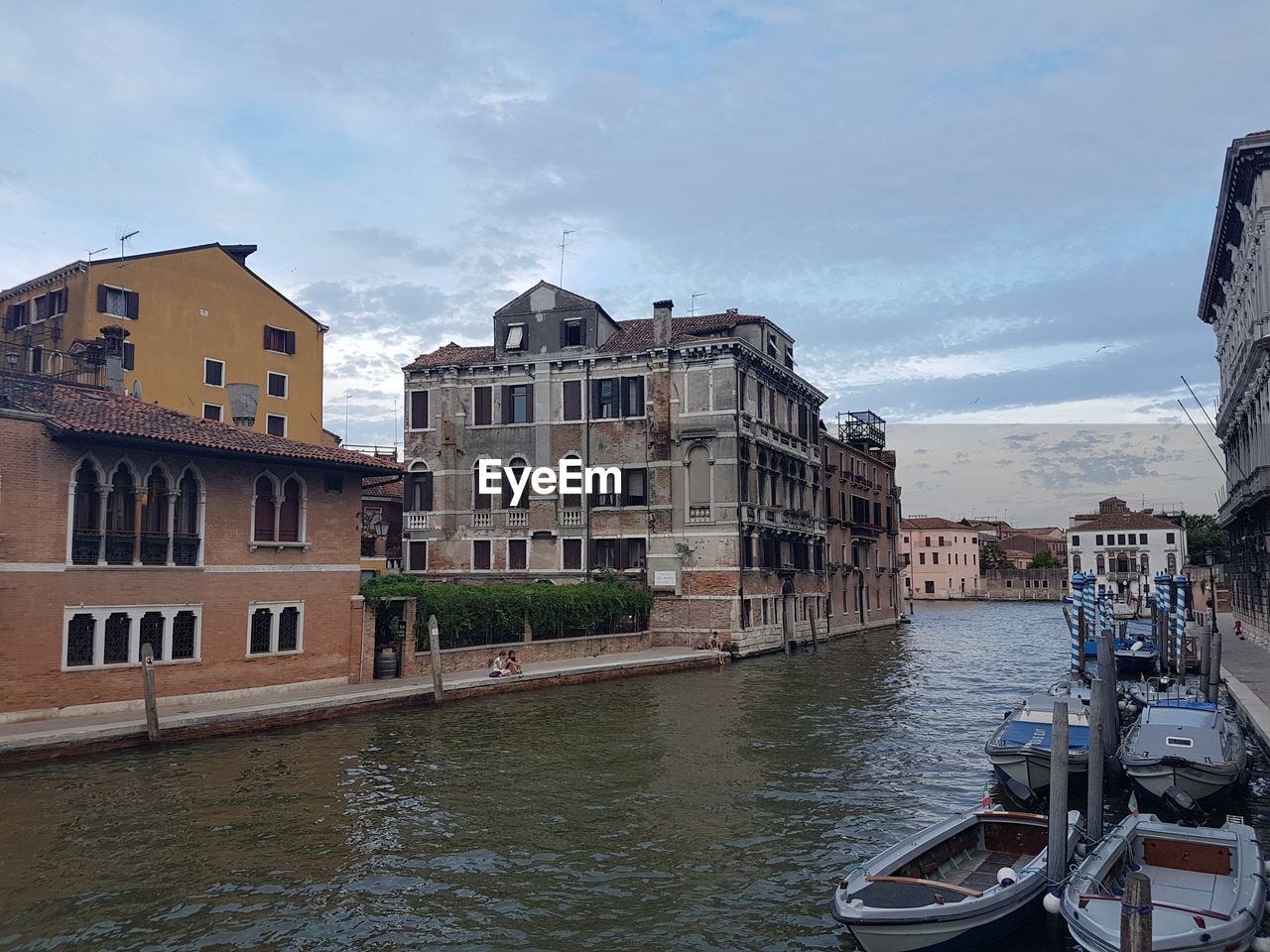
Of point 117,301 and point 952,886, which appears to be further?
point 117,301

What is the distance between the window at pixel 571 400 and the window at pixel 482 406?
3354mm

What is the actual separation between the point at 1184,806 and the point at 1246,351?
26.9m

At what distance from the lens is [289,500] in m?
25.9

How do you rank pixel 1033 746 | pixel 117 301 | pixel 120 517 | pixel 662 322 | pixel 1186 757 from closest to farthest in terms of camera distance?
pixel 1186 757 → pixel 1033 746 → pixel 120 517 → pixel 117 301 → pixel 662 322

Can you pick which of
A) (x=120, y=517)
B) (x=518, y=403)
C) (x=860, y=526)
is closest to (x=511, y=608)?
(x=120, y=517)

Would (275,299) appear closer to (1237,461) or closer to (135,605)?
(135,605)

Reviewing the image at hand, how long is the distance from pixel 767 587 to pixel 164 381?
86.6 feet

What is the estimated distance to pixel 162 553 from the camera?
904 inches

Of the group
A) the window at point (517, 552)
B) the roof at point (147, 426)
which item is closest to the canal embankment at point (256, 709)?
the roof at point (147, 426)

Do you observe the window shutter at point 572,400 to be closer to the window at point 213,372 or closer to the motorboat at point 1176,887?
the window at point 213,372

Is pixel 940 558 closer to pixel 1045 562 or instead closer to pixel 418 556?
pixel 1045 562

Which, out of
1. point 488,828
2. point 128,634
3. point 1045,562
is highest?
point 1045,562

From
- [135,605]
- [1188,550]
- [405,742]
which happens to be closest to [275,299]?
[135,605]

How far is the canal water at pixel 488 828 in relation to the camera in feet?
38.0
